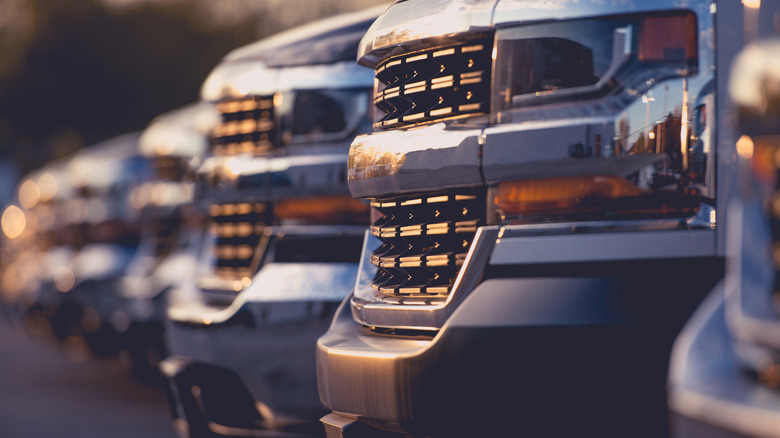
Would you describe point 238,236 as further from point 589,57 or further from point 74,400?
point 74,400

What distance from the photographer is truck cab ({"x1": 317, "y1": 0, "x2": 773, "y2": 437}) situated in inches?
104

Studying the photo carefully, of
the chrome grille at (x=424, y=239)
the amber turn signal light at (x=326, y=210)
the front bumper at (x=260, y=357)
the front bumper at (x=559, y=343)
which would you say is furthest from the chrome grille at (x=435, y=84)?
the front bumper at (x=260, y=357)

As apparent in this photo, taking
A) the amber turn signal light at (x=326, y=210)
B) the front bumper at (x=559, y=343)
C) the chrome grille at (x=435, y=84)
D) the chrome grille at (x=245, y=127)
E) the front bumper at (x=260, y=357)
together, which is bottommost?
the front bumper at (x=260, y=357)

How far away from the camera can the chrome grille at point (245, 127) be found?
181 inches

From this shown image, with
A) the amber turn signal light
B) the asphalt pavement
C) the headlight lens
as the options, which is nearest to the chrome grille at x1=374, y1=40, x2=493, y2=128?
the headlight lens

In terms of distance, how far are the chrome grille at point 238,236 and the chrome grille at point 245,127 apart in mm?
234

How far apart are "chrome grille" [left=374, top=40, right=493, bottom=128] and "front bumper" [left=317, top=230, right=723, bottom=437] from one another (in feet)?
1.49

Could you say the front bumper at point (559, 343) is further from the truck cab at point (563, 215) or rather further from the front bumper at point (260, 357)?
the front bumper at point (260, 357)

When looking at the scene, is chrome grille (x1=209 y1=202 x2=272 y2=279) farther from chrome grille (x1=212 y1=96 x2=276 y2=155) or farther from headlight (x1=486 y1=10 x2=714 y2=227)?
headlight (x1=486 y1=10 x2=714 y2=227)

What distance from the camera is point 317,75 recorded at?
4465 mm

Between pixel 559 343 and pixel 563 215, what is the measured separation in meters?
0.34

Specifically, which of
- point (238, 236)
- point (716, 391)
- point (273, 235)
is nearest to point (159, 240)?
point (238, 236)

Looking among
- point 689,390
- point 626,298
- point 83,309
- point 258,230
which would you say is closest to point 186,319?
point 258,230

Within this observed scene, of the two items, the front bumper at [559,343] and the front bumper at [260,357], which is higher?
the front bumper at [559,343]
